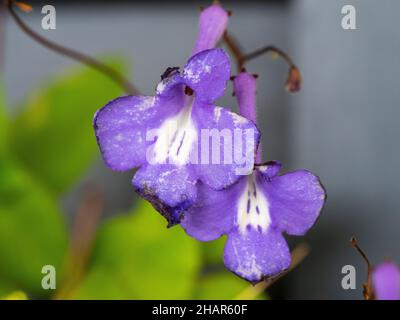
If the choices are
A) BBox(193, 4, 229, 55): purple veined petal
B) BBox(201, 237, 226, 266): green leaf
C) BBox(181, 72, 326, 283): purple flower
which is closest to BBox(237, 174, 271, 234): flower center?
BBox(181, 72, 326, 283): purple flower

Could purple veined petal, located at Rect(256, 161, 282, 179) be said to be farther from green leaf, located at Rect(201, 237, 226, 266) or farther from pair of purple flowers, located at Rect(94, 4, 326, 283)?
green leaf, located at Rect(201, 237, 226, 266)

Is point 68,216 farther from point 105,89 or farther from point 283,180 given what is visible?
point 283,180

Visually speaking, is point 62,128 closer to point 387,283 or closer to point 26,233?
point 26,233

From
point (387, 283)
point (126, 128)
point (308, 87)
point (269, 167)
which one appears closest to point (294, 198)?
point (269, 167)

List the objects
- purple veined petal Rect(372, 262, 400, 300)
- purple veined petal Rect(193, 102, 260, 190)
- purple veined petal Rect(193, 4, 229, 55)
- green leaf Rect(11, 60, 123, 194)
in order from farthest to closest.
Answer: green leaf Rect(11, 60, 123, 194) → purple veined petal Rect(372, 262, 400, 300) → purple veined petal Rect(193, 4, 229, 55) → purple veined petal Rect(193, 102, 260, 190)

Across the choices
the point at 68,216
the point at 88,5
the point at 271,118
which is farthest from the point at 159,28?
the point at 68,216

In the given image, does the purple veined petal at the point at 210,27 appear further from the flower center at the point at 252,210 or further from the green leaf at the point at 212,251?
the green leaf at the point at 212,251

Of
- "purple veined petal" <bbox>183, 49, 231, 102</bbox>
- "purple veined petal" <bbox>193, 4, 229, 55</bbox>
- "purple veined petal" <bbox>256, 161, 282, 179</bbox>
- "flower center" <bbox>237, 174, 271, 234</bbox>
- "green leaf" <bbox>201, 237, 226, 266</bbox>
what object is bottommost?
"green leaf" <bbox>201, 237, 226, 266</bbox>
